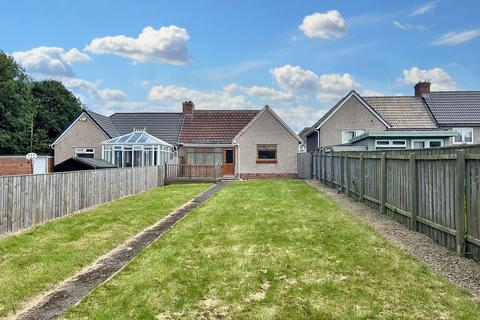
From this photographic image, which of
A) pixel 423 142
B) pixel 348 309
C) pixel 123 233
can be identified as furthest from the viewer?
pixel 423 142

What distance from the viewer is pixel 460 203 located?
693cm

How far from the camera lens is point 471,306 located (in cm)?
476

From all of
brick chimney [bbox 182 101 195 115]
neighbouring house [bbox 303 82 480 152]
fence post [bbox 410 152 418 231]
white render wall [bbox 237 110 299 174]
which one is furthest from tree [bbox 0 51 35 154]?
fence post [bbox 410 152 418 231]

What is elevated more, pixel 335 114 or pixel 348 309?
pixel 335 114

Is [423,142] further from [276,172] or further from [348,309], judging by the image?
[348,309]

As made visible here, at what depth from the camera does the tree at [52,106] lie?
206ft

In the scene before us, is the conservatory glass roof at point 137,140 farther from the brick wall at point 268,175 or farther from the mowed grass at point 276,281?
the mowed grass at point 276,281

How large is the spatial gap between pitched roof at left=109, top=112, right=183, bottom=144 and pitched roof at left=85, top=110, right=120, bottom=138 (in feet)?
2.06

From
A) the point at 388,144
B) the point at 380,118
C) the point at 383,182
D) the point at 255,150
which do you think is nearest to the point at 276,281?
the point at 383,182

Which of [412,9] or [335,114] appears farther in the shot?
[335,114]

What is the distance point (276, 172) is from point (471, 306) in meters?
28.0

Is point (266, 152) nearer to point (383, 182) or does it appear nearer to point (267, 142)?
point (267, 142)

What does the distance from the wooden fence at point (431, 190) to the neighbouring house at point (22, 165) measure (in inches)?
1135

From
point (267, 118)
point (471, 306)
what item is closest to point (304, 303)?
point (471, 306)
